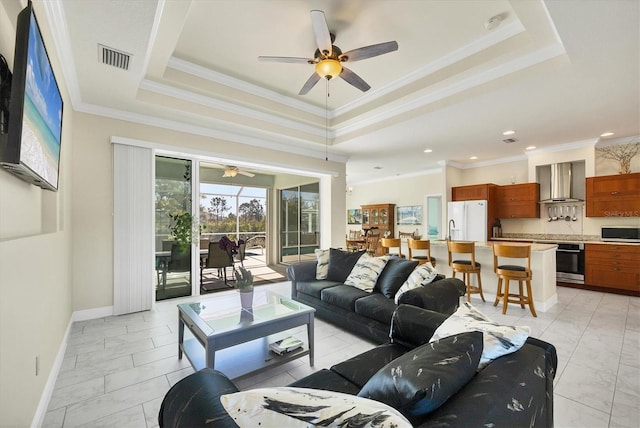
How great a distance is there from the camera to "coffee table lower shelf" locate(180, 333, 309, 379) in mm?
2094

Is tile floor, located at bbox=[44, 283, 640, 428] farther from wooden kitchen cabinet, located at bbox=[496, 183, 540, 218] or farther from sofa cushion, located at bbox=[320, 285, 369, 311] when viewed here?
wooden kitchen cabinet, located at bbox=[496, 183, 540, 218]

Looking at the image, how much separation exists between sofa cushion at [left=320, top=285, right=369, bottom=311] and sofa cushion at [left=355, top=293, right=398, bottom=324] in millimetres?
103

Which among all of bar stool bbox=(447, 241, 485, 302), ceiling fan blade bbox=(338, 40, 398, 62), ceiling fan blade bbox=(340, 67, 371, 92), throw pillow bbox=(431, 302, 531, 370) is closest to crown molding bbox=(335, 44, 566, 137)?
ceiling fan blade bbox=(340, 67, 371, 92)

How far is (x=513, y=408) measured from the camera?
914mm

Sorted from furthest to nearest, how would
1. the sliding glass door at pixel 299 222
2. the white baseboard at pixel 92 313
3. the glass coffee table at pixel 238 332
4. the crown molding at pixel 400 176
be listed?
the crown molding at pixel 400 176, the sliding glass door at pixel 299 222, the white baseboard at pixel 92 313, the glass coffee table at pixel 238 332

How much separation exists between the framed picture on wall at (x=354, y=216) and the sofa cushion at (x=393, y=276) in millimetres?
7419

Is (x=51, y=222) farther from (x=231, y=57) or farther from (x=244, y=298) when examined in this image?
(x=231, y=57)

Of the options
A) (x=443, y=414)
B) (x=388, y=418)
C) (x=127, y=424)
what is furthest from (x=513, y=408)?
(x=127, y=424)

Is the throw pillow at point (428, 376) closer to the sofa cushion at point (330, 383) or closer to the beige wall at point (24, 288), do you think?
the sofa cushion at point (330, 383)

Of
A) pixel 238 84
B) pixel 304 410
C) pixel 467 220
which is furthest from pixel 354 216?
pixel 304 410

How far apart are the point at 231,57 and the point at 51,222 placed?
262 centimetres

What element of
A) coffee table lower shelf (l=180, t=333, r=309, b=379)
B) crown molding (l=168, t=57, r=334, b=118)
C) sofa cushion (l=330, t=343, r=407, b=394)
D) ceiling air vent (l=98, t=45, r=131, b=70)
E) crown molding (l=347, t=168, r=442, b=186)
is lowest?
coffee table lower shelf (l=180, t=333, r=309, b=379)

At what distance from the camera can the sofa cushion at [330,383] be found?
1421mm

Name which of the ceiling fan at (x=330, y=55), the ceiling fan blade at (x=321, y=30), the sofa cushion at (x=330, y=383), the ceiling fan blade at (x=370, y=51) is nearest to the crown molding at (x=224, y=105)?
the ceiling fan at (x=330, y=55)
